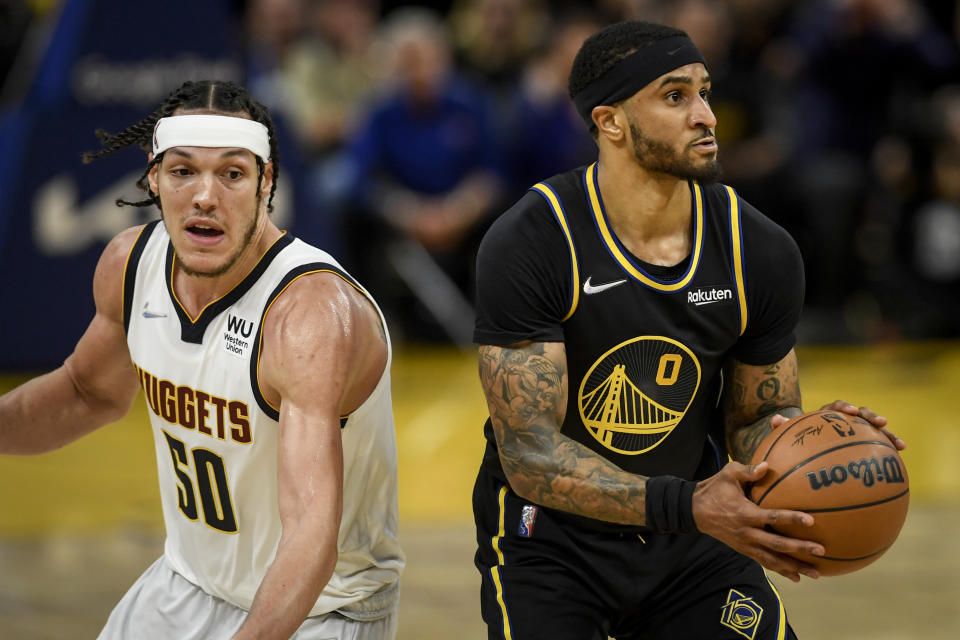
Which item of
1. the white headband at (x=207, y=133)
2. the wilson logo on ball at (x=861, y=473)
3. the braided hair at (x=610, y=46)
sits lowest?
the wilson logo on ball at (x=861, y=473)

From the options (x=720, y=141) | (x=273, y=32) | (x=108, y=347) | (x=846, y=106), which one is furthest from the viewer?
(x=273, y=32)

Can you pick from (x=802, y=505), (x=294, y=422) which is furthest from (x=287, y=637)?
(x=802, y=505)

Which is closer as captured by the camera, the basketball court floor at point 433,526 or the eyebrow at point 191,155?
the eyebrow at point 191,155

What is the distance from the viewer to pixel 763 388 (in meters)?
4.03

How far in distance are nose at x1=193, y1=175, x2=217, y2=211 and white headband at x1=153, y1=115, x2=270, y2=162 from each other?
0.10 metres

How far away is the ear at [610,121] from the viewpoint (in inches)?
156

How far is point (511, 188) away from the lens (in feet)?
36.5

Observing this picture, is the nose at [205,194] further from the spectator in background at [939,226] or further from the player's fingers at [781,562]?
the spectator in background at [939,226]

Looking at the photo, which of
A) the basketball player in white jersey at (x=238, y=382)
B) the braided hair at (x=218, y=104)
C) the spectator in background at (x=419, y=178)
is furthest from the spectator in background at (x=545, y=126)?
the basketball player in white jersey at (x=238, y=382)

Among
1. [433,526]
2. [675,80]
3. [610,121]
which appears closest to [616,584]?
[610,121]

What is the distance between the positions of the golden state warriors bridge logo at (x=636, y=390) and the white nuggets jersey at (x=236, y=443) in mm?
605

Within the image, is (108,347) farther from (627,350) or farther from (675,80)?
(675,80)

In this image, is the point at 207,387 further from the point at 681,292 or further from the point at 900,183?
the point at 900,183

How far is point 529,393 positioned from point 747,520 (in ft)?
2.34
